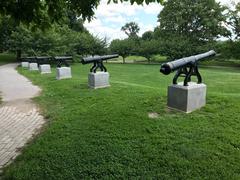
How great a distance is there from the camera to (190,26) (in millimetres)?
35656

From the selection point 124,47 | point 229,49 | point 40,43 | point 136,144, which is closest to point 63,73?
point 136,144

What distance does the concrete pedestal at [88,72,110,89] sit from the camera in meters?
9.09

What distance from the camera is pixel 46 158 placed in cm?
416

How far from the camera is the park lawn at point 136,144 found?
368cm

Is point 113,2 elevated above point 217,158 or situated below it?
above

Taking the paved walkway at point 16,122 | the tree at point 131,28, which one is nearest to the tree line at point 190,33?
the paved walkway at point 16,122

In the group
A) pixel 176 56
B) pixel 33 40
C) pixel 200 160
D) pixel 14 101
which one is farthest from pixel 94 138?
pixel 176 56

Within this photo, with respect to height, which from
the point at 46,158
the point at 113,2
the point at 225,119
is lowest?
the point at 46,158

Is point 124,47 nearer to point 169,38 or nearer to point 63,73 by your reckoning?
point 169,38

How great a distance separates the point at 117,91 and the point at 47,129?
3.19 m

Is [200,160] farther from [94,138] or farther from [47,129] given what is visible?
[47,129]

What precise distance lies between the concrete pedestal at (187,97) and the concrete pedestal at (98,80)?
12.2ft

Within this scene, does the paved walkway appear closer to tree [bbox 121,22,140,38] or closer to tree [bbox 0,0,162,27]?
tree [bbox 0,0,162,27]

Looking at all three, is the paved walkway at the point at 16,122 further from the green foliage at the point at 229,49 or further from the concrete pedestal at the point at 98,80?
the green foliage at the point at 229,49
